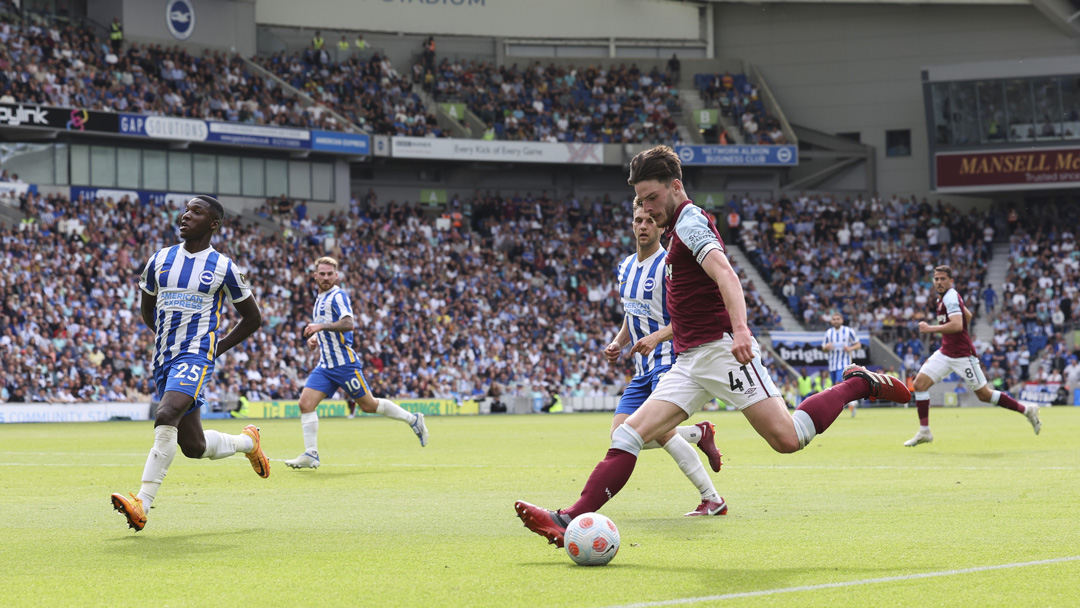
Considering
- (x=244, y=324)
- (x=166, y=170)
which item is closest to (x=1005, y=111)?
(x=166, y=170)

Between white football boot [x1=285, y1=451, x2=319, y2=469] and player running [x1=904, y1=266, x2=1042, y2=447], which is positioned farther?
player running [x1=904, y1=266, x2=1042, y2=447]

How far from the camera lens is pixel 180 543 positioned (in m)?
8.79

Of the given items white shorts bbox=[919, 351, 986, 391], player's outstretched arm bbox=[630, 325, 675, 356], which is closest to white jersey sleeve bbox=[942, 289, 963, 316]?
white shorts bbox=[919, 351, 986, 391]

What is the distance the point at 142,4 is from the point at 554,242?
65.9 feet

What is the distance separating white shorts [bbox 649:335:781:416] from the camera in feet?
25.7

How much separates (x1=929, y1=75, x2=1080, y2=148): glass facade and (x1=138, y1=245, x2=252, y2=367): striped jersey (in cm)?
5061

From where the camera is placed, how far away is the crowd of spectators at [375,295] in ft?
124

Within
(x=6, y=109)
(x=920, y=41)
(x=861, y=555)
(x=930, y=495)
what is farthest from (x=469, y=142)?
(x=861, y=555)

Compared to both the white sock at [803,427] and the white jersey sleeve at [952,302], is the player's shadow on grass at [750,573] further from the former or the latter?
the white jersey sleeve at [952,302]

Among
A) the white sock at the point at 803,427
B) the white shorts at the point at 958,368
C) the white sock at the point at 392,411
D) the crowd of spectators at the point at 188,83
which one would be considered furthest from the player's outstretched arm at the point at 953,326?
the crowd of spectators at the point at 188,83

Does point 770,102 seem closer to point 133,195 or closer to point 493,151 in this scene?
point 493,151

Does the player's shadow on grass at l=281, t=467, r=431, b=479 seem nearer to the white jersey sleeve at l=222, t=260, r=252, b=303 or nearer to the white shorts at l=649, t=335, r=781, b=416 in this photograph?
the white jersey sleeve at l=222, t=260, r=252, b=303

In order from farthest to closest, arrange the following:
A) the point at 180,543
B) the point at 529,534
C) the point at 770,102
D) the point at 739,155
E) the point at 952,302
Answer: the point at 770,102 < the point at 739,155 < the point at 952,302 < the point at 529,534 < the point at 180,543

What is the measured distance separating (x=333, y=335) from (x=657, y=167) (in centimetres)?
1049
